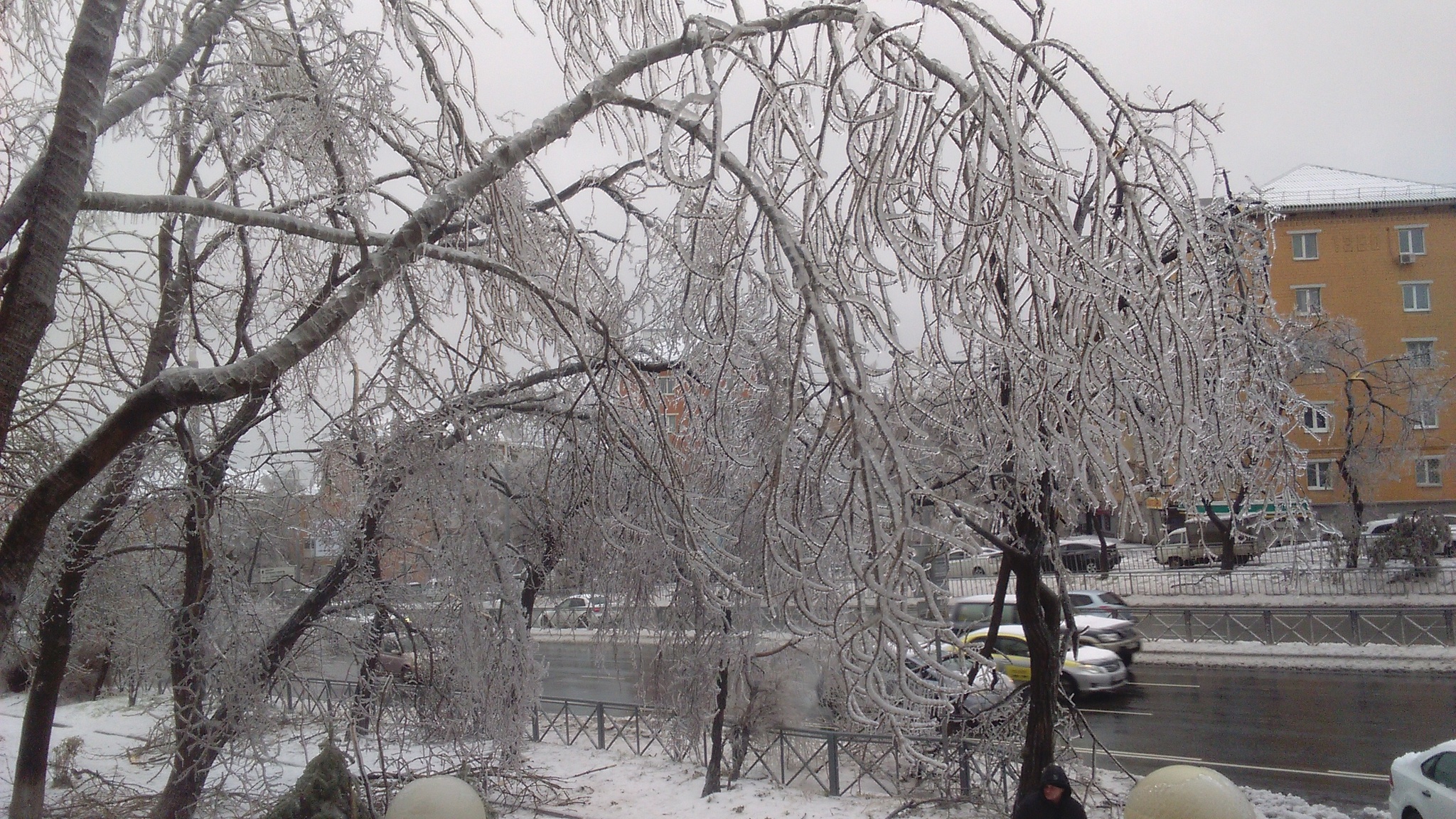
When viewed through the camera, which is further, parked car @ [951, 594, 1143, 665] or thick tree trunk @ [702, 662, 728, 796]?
parked car @ [951, 594, 1143, 665]

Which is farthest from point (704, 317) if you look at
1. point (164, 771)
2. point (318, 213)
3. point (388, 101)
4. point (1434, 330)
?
point (1434, 330)

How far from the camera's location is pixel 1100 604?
19375 millimetres

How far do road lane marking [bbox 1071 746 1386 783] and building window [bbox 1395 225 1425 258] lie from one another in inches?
1182

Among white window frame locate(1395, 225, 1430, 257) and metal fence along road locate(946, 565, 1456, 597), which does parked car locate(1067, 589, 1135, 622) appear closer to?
metal fence along road locate(946, 565, 1456, 597)

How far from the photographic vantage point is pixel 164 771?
12.0 metres

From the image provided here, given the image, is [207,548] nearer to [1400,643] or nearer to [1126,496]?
[1126,496]

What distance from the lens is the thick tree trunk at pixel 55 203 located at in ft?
12.6

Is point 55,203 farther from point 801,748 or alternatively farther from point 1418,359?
point 1418,359

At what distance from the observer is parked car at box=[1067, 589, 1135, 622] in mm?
19078

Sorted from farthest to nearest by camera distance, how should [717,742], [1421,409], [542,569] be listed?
1. [1421,409]
2. [717,742]
3. [542,569]

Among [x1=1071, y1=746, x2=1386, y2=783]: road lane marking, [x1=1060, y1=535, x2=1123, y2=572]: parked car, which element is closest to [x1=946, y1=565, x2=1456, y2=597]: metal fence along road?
[x1=1060, y1=535, x2=1123, y2=572]: parked car

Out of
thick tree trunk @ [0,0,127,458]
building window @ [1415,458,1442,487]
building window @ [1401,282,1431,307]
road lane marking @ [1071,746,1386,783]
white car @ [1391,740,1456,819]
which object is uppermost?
building window @ [1401,282,1431,307]

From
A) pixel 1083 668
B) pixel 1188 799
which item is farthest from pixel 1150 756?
pixel 1188 799

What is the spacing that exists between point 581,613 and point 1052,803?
686 cm
